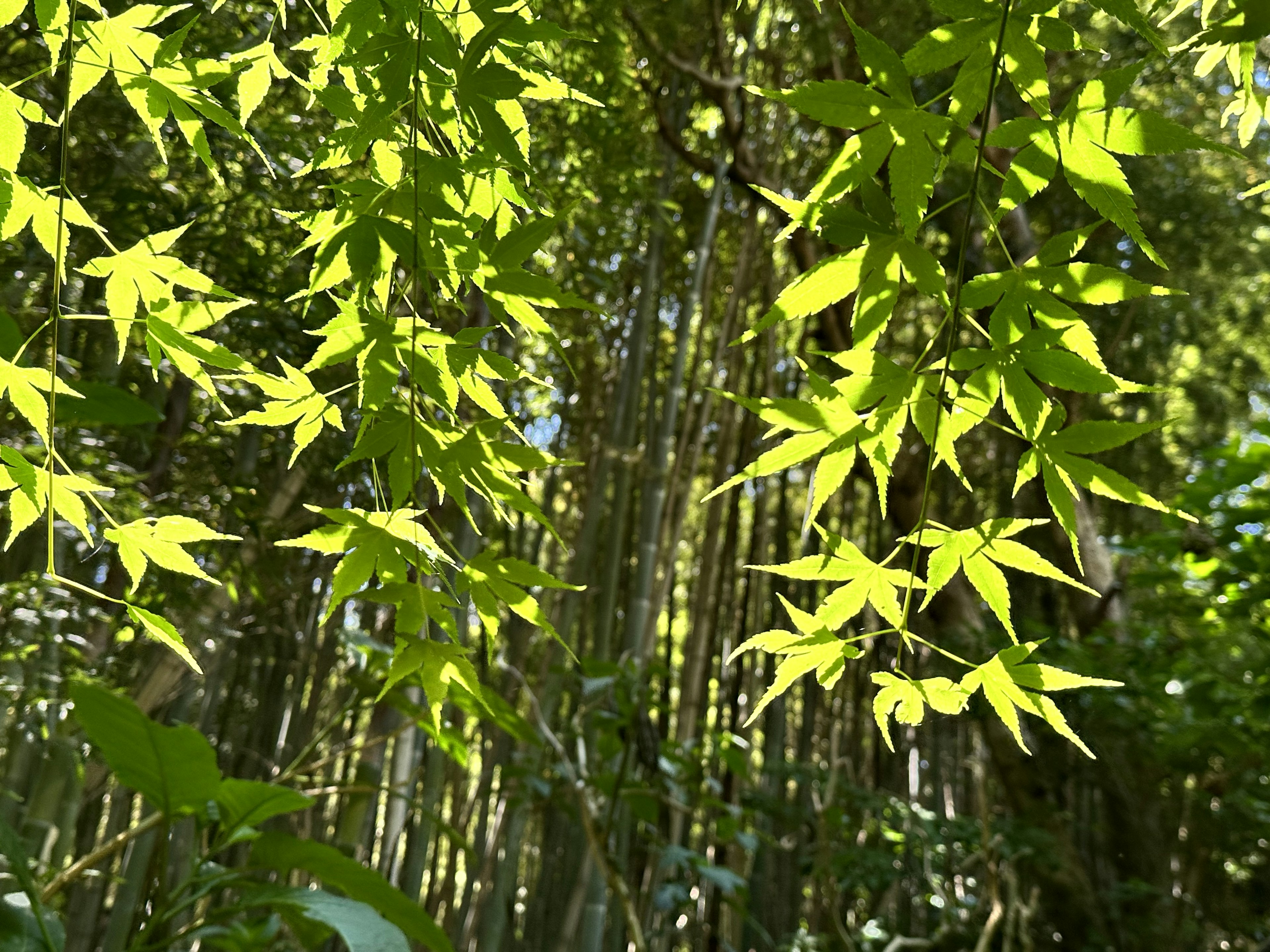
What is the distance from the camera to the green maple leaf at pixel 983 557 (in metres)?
0.51

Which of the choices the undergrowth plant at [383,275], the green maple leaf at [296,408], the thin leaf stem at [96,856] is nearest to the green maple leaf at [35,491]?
the undergrowth plant at [383,275]

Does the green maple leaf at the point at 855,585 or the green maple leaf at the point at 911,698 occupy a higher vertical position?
the green maple leaf at the point at 855,585

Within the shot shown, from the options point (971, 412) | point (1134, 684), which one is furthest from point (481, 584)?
point (1134, 684)

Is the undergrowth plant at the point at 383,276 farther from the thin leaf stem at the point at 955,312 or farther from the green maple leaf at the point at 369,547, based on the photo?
the thin leaf stem at the point at 955,312

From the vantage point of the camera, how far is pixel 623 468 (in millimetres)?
3266

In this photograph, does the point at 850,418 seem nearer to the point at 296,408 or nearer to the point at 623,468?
the point at 296,408

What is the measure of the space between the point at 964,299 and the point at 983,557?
0.14 m

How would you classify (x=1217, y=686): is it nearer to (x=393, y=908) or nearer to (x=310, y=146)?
(x=393, y=908)

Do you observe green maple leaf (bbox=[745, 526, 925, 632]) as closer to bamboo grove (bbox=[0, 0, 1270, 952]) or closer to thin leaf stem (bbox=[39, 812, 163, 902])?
bamboo grove (bbox=[0, 0, 1270, 952])

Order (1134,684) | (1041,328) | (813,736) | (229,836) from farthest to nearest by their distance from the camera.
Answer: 1. (813,736)
2. (1134,684)
3. (229,836)
4. (1041,328)

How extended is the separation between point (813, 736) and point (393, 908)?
190 inches

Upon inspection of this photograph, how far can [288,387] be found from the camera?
1.85ft

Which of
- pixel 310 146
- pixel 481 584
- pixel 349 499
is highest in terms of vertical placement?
pixel 310 146

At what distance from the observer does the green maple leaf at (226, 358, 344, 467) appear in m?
0.55
